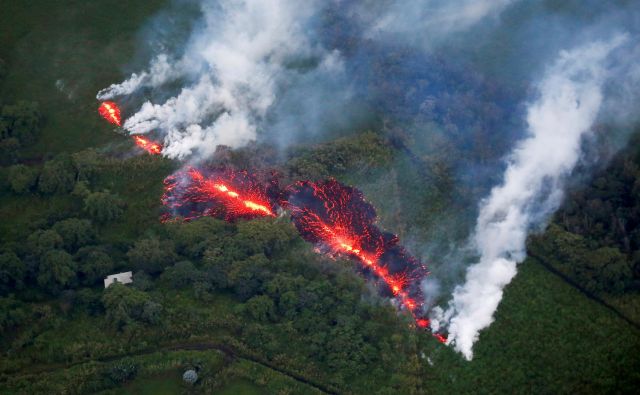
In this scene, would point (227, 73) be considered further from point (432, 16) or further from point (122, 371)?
point (122, 371)

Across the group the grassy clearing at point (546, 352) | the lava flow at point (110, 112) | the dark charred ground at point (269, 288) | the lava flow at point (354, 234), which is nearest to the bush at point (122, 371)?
the dark charred ground at point (269, 288)

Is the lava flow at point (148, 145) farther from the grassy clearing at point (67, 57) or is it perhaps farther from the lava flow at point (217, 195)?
the lava flow at point (217, 195)

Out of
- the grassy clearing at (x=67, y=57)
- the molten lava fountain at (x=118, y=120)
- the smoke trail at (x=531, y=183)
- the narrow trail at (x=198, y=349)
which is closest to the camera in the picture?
the narrow trail at (x=198, y=349)

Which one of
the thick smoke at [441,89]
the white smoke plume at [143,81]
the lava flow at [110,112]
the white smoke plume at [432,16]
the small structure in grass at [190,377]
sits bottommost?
the small structure in grass at [190,377]

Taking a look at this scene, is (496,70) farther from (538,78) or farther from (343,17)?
(343,17)

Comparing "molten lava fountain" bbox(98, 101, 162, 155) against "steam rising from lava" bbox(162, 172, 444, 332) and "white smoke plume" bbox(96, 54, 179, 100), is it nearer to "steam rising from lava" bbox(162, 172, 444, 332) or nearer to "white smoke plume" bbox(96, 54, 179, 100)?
"white smoke plume" bbox(96, 54, 179, 100)

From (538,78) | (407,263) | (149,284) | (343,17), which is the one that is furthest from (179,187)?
(538,78)
